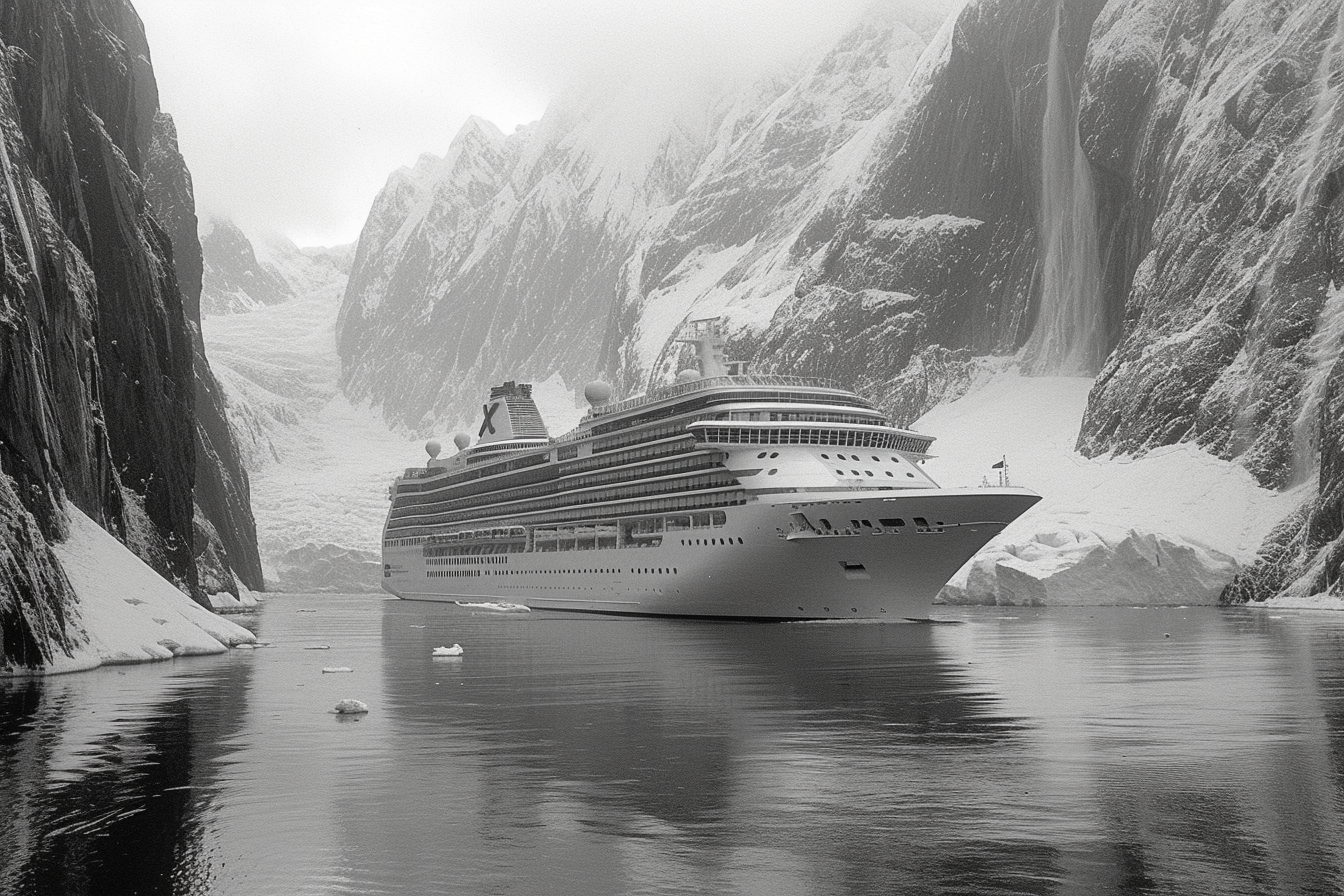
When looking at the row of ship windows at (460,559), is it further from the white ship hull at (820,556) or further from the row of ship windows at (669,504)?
the white ship hull at (820,556)

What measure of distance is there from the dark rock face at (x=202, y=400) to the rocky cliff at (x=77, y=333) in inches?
1892

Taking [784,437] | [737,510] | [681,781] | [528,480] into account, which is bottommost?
[681,781]

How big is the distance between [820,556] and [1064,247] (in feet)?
347

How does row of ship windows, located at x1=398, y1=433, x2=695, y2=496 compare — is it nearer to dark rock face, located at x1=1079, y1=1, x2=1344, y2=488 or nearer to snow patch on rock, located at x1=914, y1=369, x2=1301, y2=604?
snow patch on rock, located at x1=914, y1=369, x2=1301, y2=604

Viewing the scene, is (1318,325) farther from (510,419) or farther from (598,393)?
(510,419)

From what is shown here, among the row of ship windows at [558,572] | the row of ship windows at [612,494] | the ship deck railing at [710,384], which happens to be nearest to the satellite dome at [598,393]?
the row of ship windows at [612,494]

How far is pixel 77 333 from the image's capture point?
5541 centimetres

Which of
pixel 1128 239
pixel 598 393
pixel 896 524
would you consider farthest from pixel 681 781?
pixel 1128 239

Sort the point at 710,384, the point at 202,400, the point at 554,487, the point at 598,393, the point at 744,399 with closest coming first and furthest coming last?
the point at 744,399, the point at 710,384, the point at 554,487, the point at 598,393, the point at 202,400

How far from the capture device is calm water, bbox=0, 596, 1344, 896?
1378 cm

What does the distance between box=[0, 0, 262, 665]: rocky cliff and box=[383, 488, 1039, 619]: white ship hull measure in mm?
26926

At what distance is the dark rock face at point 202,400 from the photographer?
13462 cm

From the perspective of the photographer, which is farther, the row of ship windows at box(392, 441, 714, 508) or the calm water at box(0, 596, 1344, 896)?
the row of ship windows at box(392, 441, 714, 508)

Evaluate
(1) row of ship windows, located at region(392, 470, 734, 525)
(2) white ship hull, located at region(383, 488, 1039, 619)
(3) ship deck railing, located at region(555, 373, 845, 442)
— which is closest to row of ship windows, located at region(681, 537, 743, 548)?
(2) white ship hull, located at region(383, 488, 1039, 619)
